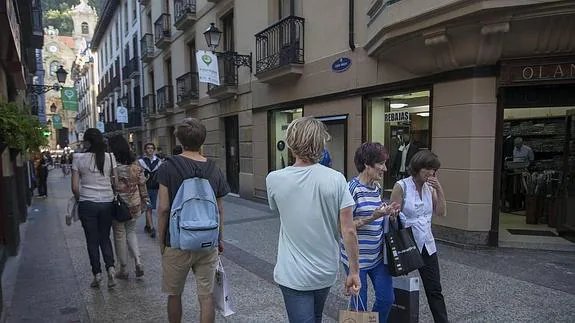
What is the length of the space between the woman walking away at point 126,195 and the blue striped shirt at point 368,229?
9.63ft

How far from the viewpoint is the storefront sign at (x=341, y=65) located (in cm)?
815

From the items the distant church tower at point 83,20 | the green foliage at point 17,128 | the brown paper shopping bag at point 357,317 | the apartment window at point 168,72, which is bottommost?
the brown paper shopping bag at point 357,317

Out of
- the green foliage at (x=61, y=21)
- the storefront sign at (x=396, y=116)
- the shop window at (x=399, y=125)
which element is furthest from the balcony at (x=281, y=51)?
the green foliage at (x=61, y=21)

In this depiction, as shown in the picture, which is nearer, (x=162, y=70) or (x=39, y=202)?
(x=39, y=202)

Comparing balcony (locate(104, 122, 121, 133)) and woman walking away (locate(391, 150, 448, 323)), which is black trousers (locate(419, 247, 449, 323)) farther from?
balcony (locate(104, 122, 121, 133))

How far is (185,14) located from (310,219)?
14.4 m

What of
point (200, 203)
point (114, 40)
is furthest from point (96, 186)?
point (114, 40)

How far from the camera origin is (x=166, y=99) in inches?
726

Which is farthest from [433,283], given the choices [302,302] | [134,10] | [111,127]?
[111,127]

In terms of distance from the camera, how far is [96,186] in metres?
4.26

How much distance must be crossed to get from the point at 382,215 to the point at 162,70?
61.2 feet

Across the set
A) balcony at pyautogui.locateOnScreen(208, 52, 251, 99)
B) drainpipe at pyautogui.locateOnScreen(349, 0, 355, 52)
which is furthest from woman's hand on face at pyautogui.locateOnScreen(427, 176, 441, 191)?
balcony at pyautogui.locateOnScreen(208, 52, 251, 99)

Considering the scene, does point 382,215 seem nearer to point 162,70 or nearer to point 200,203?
point 200,203

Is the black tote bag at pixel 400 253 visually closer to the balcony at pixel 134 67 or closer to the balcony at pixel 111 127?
the balcony at pixel 134 67
